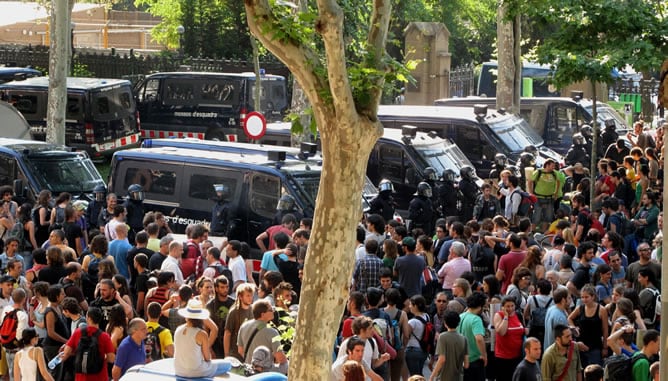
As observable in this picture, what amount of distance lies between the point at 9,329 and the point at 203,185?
21.5 feet

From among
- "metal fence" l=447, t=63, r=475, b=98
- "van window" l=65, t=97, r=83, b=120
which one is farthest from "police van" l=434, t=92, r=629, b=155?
"metal fence" l=447, t=63, r=475, b=98

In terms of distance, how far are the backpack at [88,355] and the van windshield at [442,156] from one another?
987cm

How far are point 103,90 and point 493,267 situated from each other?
16069 millimetres

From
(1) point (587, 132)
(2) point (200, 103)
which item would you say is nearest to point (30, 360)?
(1) point (587, 132)

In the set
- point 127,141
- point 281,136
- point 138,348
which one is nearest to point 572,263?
point 138,348

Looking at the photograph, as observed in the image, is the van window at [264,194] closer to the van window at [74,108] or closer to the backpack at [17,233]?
the backpack at [17,233]

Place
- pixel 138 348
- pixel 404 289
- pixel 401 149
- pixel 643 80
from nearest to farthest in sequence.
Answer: pixel 138 348, pixel 404 289, pixel 401 149, pixel 643 80

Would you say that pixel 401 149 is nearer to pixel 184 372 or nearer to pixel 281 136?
pixel 281 136

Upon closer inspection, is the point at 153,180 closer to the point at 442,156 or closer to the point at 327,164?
the point at 442,156

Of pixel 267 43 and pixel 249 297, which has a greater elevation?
pixel 267 43

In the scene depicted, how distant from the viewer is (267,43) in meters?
8.31

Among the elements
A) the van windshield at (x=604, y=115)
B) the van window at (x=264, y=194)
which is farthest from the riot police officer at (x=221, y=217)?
the van windshield at (x=604, y=115)

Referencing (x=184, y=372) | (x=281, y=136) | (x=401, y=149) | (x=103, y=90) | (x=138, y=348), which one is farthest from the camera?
(x=103, y=90)

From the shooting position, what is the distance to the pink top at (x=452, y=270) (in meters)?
14.0
